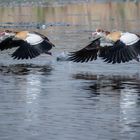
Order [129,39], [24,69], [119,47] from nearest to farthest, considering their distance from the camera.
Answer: [129,39]
[119,47]
[24,69]

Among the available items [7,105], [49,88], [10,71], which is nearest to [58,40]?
[10,71]

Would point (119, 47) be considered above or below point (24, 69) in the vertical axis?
above

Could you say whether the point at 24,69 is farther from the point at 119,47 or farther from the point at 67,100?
the point at 67,100

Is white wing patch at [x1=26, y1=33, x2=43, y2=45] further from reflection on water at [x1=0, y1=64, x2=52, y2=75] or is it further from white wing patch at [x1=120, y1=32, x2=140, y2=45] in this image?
white wing patch at [x1=120, y1=32, x2=140, y2=45]

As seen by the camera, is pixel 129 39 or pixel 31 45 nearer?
pixel 129 39

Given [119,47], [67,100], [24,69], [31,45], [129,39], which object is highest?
[129,39]

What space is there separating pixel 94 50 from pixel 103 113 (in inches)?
245

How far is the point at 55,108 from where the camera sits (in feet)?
47.7

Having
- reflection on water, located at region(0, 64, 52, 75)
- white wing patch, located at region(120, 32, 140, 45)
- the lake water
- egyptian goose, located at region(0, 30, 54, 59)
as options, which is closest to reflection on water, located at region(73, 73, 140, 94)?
the lake water

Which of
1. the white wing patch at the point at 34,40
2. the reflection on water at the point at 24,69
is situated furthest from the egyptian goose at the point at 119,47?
the white wing patch at the point at 34,40

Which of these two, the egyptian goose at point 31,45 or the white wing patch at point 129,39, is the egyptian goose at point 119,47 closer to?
the white wing patch at point 129,39

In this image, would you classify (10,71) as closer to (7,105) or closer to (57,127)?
(7,105)

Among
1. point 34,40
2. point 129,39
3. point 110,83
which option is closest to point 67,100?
point 110,83

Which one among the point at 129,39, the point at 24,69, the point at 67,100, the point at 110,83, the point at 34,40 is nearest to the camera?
the point at 67,100
